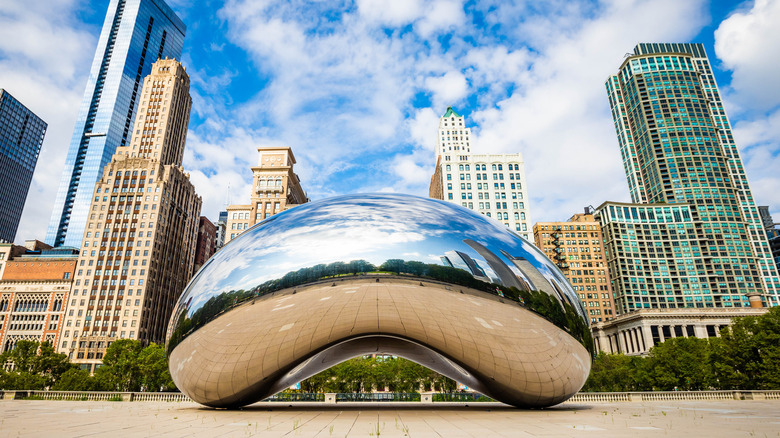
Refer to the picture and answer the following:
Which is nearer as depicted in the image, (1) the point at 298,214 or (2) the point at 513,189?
(1) the point at 298,214

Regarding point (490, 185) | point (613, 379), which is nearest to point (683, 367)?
point (613, 379)

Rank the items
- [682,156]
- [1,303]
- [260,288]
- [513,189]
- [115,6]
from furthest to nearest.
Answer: [115,6]
[682,156]
[513,189]
[1,303]
[260,288]

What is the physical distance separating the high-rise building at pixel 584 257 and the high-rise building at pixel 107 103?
165 meters

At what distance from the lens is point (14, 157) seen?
17962 centimetres

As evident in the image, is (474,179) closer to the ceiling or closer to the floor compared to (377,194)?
closer to the ceiling

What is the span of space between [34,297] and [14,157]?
113443mm

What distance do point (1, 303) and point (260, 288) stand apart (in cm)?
13556

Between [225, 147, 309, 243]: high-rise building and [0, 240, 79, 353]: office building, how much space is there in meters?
42.5

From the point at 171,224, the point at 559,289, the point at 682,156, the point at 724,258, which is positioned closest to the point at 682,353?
the point at 559,289

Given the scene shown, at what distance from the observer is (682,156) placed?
142375 millimetres

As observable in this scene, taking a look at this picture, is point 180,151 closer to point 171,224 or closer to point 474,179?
point 171,224

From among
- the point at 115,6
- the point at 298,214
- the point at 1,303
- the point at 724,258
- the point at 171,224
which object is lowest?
the point at 298,214

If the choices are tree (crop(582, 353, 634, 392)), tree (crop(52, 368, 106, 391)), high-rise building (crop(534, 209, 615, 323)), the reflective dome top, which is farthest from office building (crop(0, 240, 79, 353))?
high-rise building (crop(534, 209, 615, 323))

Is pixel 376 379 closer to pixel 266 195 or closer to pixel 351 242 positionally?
pixel 266 195
